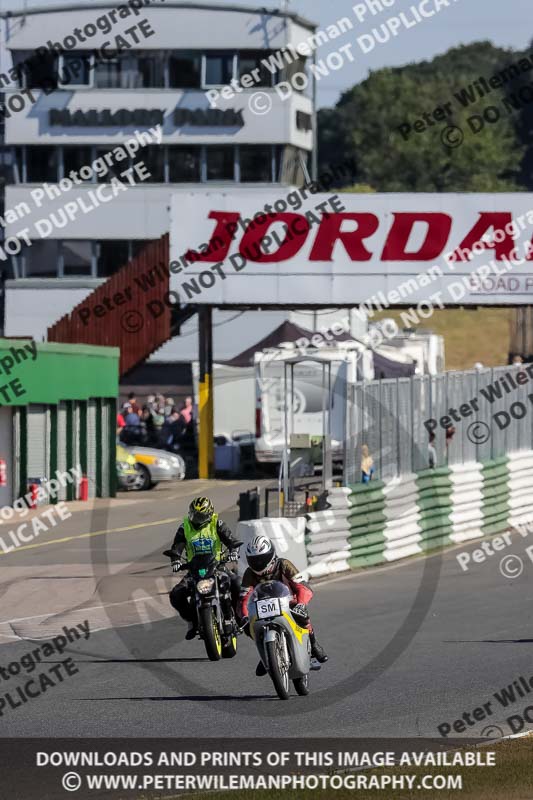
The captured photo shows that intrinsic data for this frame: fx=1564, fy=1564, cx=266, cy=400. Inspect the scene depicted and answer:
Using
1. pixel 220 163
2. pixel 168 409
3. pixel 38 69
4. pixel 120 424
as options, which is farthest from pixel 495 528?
pixel 38 69

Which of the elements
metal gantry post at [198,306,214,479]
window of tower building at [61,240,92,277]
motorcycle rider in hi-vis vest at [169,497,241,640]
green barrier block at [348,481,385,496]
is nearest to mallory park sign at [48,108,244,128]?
window of tower building at [61,240,92,277]

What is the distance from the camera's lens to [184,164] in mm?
59875

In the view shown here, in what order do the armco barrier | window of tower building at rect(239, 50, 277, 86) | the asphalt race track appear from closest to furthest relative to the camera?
the asphalt race track → the armco barrier → window of tower building at rect(239, 50, 277, 86)

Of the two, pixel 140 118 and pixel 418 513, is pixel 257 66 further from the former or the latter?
pixel 418 513

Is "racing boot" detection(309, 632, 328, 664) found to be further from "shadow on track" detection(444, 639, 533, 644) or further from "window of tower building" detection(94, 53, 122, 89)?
"window of tower building" detection(94, 53, 122, 89)

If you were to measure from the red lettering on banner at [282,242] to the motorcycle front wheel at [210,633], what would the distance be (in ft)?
74.9

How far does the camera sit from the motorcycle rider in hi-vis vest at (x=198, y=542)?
578 inches

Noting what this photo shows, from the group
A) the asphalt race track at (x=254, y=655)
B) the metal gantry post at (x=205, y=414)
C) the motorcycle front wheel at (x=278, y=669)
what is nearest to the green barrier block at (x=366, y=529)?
the asphalt race track at (x=254, y=655)

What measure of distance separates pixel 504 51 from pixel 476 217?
117840 millimetres

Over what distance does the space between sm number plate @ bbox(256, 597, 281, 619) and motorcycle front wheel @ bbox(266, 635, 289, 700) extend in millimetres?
236

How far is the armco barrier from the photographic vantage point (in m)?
21.7

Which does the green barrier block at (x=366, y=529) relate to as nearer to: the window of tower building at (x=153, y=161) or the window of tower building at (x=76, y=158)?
the window of tower building at (x=153, y=161)

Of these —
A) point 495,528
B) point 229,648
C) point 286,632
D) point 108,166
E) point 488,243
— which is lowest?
point 495,528

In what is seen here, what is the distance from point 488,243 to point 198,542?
908 inches
